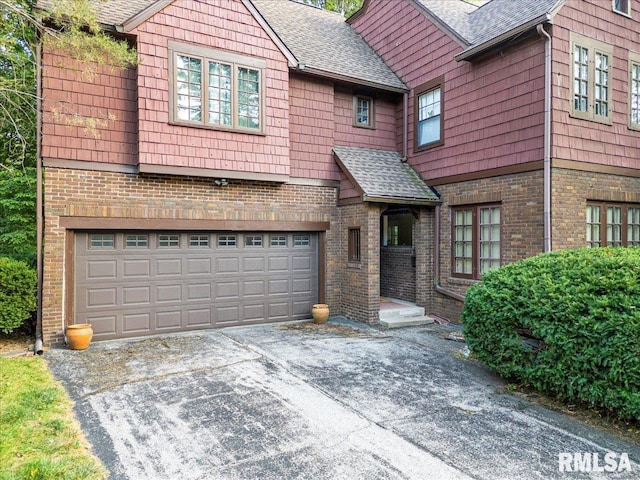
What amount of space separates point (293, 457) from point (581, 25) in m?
9.48

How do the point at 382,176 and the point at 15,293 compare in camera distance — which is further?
the point at 382,176

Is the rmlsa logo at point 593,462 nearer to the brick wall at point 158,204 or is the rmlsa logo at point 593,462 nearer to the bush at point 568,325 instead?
the bush at point 568,325

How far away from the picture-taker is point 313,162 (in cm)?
1050

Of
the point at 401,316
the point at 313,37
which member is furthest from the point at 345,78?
the point at 401,316

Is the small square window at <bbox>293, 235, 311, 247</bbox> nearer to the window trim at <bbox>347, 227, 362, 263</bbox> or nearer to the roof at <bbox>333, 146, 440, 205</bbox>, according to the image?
the window trim at <bbox>347, 227, 362, 263</bbox>

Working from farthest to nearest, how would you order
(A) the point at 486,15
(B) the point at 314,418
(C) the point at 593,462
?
1. (A) the point at 486,15
2. (B) the point at 314,418
3. (C) the point at 593,462

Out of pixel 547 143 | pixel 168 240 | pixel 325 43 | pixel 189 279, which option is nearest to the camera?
pixel 547 143

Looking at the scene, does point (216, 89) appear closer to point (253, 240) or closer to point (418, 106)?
point (253, 240)

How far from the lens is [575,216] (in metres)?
8.47

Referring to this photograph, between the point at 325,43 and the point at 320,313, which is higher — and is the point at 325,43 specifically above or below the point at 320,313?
above

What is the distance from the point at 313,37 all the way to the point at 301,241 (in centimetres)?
600

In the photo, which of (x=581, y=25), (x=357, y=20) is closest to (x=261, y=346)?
(x=581, y=25)

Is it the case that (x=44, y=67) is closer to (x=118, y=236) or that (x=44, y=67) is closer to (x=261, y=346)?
(x=118, y=236)

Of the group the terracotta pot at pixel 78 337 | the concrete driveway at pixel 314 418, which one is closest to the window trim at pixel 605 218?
the concrete driveway at pixel 314 418
